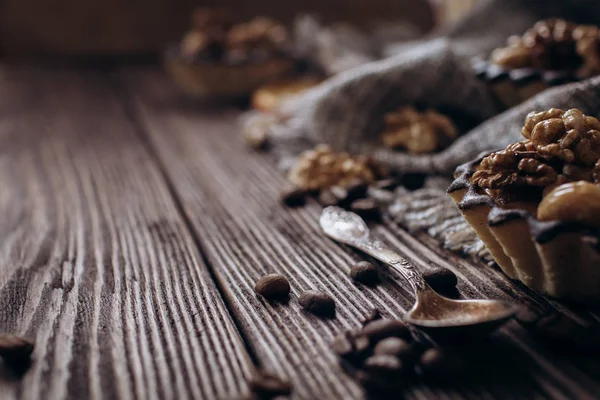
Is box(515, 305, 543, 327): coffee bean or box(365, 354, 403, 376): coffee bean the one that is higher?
box(365, 354, 403, 376): coffee bean

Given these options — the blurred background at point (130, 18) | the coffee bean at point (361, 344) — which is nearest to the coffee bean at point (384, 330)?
the coffee bean at point (361, 344)

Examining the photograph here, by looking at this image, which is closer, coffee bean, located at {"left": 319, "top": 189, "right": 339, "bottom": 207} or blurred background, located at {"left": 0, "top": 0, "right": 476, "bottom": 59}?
coffee bean, located at {"left": 319, "top": 189, "right": 339, "bottom": 207}

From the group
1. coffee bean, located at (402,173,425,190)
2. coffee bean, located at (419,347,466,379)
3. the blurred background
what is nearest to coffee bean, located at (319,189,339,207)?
coffee bean, located at (402,173,425,190)

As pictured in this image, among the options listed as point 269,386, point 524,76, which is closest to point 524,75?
point 524,76

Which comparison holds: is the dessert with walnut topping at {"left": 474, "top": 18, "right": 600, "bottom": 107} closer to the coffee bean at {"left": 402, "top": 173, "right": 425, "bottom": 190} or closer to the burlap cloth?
the burlap cloth

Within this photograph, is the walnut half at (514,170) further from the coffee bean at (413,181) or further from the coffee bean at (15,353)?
the coffee bean at (15,353)

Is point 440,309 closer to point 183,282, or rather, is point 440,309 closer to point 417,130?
point 183,282
